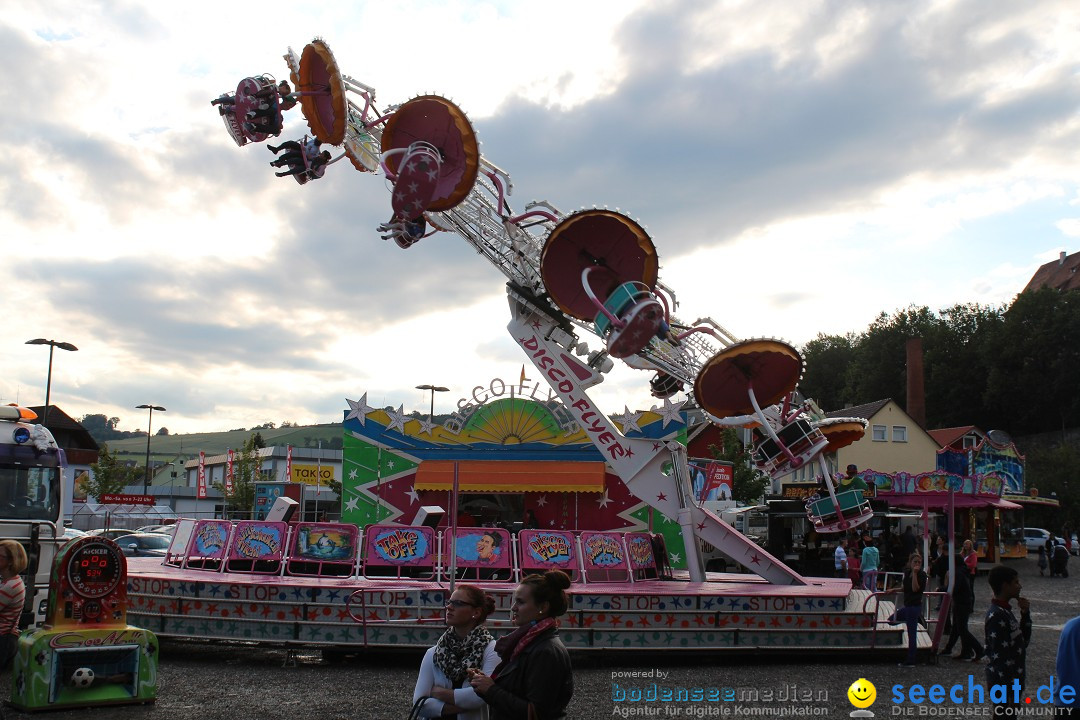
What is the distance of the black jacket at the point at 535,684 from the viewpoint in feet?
14.8

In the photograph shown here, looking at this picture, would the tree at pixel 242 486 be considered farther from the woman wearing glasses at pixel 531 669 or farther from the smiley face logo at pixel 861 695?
the woman wearing glasses at pixel 531 669

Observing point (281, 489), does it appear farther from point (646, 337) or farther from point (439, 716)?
point (439, 716)

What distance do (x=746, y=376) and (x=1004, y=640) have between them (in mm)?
7890

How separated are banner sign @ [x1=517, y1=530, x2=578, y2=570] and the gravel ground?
68.0 inches

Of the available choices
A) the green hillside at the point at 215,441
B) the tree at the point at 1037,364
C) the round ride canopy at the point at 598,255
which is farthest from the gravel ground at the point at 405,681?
the green hillside at the point at 215,441

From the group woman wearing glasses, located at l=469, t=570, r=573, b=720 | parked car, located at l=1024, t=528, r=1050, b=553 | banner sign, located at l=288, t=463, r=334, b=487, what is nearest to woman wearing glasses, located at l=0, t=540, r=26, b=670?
woman wearing glasses, located at l=469, t=570, r=573, b=720

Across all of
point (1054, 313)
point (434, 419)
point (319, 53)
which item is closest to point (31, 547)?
point (319, 53)

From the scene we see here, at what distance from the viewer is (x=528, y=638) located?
468 centimetres

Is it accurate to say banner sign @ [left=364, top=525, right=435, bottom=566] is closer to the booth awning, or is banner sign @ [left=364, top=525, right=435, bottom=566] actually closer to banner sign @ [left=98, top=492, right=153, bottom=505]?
the booth awning

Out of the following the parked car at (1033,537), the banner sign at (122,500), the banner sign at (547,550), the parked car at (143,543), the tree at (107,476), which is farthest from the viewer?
the tree at (107,476)

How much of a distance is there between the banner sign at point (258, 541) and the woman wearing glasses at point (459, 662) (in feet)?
30.3

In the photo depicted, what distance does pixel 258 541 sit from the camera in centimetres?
1384

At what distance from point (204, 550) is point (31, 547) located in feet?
9.87

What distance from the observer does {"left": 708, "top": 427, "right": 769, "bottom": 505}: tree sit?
40906 mm
